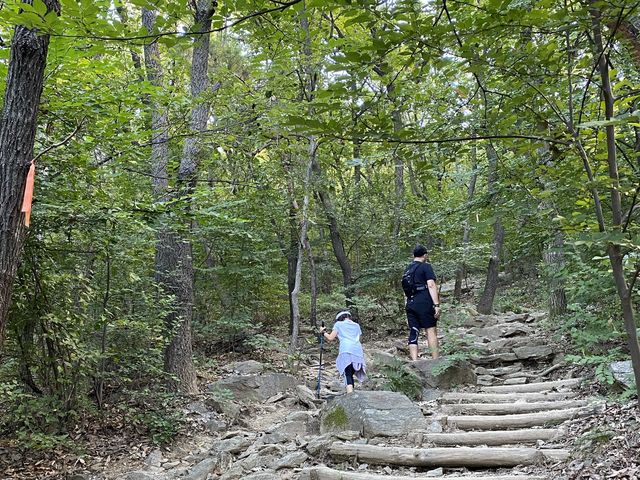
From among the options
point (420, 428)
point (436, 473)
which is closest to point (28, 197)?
point (436, 473)

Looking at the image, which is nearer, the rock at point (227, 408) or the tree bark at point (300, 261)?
the rock at point (227, 408)

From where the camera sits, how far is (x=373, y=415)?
547 cm

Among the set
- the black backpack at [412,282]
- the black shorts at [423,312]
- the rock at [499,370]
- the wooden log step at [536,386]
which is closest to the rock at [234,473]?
the wooden log step at [536,386]

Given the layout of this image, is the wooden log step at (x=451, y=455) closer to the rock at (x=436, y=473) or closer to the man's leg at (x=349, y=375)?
the rock at (x=436, y=473)

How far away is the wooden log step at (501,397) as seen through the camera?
5.96 m

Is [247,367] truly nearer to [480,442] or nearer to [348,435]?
[348,435]

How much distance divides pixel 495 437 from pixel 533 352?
13.5 ft

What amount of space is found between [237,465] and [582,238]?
15.3 feet

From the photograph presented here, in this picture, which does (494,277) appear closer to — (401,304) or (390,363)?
(401,304)

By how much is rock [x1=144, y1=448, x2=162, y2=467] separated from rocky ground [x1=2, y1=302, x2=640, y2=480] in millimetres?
21

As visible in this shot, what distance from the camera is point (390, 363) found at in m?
7.30

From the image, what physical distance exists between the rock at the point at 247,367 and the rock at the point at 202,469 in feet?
13.2

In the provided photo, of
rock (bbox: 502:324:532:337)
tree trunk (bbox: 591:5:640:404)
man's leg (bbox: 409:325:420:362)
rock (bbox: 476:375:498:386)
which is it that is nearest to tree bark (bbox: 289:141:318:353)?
man's leg (bbox: 409:325:420:362)

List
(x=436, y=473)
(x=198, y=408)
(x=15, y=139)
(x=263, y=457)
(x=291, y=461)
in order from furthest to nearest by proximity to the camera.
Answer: (x=198, y=408) → (x=263, y=457) → (x=291, y=461) → (x=436, y=473) → (x=15, y=139)
